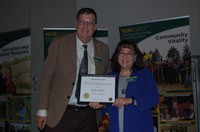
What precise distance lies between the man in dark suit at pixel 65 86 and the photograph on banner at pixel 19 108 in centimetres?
254

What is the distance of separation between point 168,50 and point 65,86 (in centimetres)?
190

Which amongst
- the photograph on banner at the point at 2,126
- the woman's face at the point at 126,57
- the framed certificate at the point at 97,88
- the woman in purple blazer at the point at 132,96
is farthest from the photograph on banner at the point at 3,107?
the woman's face at the point at 126,57

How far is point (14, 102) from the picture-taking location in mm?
5199

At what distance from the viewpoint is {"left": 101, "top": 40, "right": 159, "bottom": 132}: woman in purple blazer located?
2395mm

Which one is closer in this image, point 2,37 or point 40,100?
point 40,100

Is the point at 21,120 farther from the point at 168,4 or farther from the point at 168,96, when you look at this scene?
the point at 168,4

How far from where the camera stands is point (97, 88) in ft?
8.38

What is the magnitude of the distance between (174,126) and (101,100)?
1.74 m

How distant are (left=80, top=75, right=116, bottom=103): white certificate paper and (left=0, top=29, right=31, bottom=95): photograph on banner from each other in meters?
2.81

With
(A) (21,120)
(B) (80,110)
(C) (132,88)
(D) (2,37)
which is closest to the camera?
(C) (132,88)

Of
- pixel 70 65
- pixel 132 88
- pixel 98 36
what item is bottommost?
pixel 132 88

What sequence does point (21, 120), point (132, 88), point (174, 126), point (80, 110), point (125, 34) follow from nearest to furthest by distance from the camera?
point (132, 88) → point (80, 110) → point (174, 126) → point (125, 34) → point (21, 120)

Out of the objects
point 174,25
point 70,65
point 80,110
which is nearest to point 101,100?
point 80,110

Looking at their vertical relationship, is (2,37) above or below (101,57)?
above
